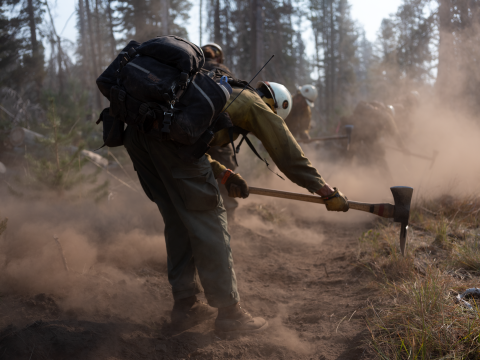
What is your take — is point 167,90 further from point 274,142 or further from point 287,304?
point 287,304

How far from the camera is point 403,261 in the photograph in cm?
306

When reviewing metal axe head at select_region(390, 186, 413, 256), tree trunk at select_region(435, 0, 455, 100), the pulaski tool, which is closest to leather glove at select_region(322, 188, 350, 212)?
the pulaski tool

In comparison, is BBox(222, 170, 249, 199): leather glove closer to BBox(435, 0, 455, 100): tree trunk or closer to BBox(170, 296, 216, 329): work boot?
BBox(170, 296, 216, 329): work boot

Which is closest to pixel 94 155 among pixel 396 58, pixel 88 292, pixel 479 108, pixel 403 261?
pixel 88 292

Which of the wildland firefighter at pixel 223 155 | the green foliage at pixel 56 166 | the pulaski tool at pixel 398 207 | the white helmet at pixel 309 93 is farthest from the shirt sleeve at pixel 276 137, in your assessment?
the white helmet at pixel 309 93

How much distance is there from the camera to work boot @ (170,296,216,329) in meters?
2.55

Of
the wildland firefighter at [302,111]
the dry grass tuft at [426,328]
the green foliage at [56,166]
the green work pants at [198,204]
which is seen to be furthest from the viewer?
the wildland firefighter at [302,111]

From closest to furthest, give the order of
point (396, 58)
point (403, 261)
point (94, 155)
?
point (403, 261) → point (94, 155) → point (396, 58)

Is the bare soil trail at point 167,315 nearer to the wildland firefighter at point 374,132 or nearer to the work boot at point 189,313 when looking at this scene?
the work boot at point 189,313

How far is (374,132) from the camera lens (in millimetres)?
7441

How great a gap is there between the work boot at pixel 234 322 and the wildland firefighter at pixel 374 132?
588cm

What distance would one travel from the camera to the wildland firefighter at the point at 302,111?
7.72 metres

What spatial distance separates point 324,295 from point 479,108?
9079 millimetres

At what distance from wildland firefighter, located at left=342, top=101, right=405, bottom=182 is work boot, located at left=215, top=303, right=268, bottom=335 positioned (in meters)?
5.88
